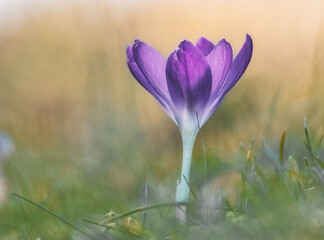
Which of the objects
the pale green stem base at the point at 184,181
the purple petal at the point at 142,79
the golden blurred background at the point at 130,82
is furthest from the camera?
the golden blurred background at the point at 130,82

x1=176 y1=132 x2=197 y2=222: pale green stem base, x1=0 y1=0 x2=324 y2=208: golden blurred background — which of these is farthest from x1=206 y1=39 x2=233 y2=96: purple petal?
x1=0 y1=0 x2=324 y2=208: golden blurred background

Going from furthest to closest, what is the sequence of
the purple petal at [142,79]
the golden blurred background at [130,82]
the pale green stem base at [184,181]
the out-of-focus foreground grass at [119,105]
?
the golden blurred background at [130,82]
the out-of-focus foreground grass at [119,105]
the purple petal at [142,79]
the pale green stem base at [184,181]

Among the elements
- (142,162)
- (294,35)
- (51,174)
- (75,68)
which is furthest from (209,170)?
(75,68)

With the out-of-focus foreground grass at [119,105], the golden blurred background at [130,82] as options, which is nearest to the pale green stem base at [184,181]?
the out-of-focus foreground grass at [119,105]

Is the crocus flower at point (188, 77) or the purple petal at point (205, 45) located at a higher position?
the purple petal at point (205, 45)

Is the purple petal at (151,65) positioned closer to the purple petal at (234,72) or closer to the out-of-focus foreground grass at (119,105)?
the purple petal at (234,72)

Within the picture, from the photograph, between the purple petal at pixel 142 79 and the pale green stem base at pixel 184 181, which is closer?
the pale green stem base at pixel 184 181

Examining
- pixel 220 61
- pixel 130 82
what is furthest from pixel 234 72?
pixel 130 82

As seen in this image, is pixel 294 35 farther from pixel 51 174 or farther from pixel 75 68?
pixel 75 68
